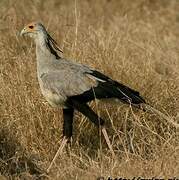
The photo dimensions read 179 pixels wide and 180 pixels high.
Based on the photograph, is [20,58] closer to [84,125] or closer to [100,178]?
[84,125]

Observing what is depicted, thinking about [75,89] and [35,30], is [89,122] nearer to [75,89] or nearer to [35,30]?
[75,89]

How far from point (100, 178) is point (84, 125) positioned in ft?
3.97

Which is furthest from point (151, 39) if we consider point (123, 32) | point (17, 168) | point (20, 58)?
point (17, 168)

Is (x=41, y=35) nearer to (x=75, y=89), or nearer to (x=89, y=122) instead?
(x=75, y=89)

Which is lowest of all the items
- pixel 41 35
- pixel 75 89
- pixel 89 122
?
pixel 89 122

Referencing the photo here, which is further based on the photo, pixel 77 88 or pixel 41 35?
pixel 41 35

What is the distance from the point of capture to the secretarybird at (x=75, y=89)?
16.2 feet

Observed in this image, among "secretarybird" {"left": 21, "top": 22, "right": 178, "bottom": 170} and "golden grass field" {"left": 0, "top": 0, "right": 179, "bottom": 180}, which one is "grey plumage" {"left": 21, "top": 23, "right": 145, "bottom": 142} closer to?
"secretarybird" {"left": 21, "top": 22, "right": 178, "bottom": 170}

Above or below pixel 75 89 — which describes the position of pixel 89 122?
below

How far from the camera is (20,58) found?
592 cm

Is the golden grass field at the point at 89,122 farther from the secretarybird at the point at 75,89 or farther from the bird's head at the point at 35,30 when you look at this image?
the bird's head at the point at 35,30

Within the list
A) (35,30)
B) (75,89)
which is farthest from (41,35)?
(75,89)

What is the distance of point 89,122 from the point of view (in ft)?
17.9

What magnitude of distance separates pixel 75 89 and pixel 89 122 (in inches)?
21.5
